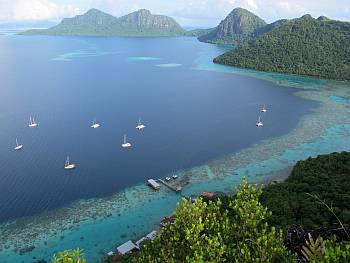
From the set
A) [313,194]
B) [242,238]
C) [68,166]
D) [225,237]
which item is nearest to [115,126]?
[68,166]

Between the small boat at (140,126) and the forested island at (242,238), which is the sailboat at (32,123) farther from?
the forested island at (242,238)

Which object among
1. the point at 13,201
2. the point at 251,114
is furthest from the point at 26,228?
the point at 251,114

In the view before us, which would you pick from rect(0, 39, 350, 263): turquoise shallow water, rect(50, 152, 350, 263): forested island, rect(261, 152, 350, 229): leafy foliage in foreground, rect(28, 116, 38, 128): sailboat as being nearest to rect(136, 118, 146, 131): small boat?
rect(0, 39, 350, 263): turquoise shallow water

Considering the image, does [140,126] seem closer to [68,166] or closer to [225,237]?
[68,166]

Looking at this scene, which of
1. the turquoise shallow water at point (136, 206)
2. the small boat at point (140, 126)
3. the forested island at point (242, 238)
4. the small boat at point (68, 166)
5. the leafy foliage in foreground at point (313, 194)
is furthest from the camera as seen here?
the small boat at point (140, 126)

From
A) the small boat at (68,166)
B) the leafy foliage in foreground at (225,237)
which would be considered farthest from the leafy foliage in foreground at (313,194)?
the small boat at (68,166)

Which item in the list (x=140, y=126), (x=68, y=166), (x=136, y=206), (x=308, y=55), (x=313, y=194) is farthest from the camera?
(x=308, y=55)
